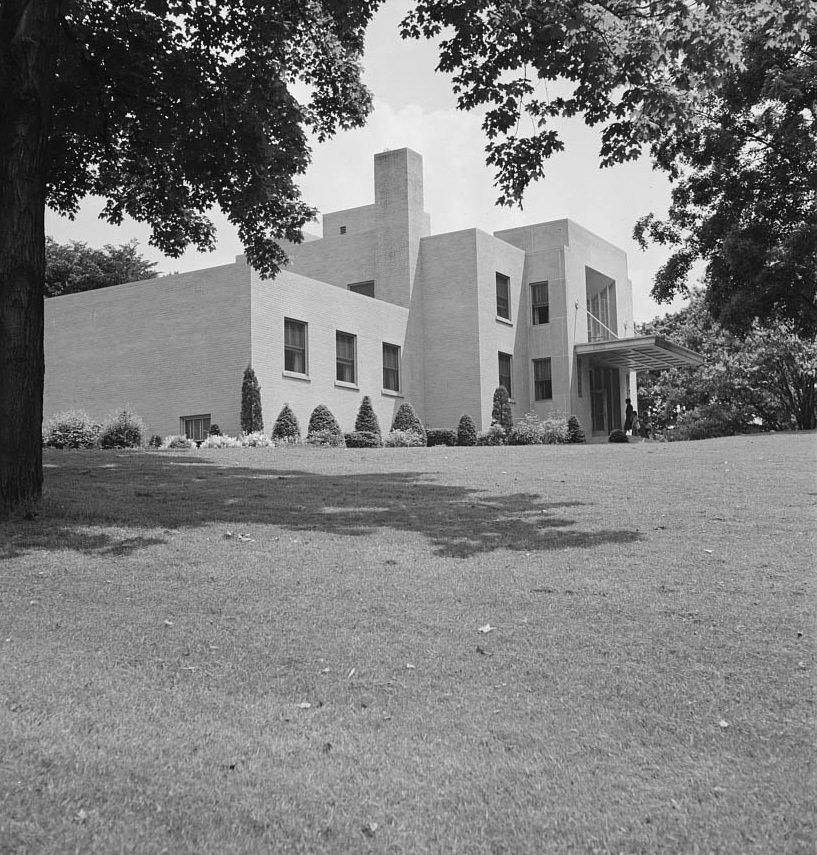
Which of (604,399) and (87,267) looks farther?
(87,267)

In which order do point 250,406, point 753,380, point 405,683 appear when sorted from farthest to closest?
point 753,380 → point 250,406 → point 405,683

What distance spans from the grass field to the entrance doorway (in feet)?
91.0

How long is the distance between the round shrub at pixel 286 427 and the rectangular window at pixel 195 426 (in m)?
2.31

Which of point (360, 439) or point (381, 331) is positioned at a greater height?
point (381, 331)

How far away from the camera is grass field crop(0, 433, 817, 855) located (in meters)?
3.98

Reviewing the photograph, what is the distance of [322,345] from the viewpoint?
1106 inches

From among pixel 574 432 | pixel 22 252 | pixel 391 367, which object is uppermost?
pixel 391 367

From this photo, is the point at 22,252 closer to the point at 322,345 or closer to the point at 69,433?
the point at 69,433

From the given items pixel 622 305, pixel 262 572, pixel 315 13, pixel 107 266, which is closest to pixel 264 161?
pixel 315 13

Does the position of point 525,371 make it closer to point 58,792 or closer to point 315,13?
point 315,13

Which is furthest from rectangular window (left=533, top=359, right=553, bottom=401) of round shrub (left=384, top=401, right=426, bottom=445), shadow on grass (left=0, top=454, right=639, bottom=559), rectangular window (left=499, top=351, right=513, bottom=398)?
shadow on grass (left=0, top=454, right=639, bottom=559)

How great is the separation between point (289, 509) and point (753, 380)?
30.2 meters

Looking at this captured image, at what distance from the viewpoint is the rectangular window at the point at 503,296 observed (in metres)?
34.8

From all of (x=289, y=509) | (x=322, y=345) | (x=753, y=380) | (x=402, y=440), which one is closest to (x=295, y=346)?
(x=322, y=345)
